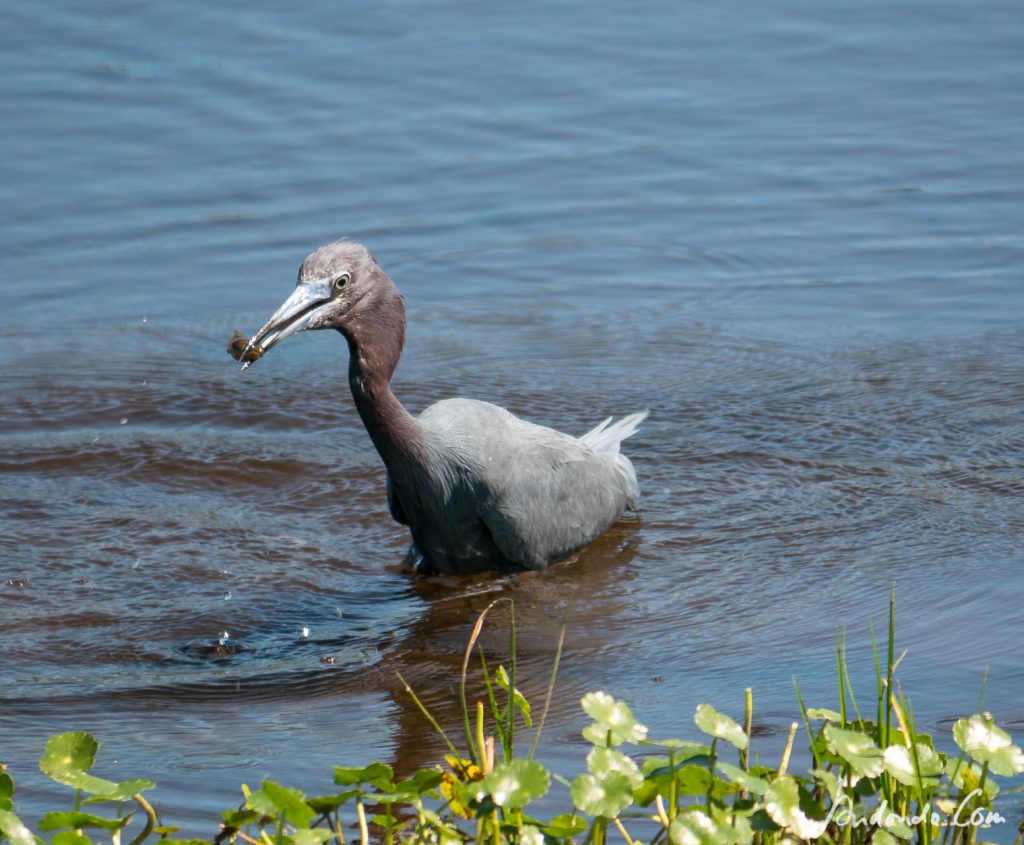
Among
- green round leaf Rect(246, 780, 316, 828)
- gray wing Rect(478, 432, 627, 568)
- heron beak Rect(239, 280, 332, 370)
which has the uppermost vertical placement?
heron beak Rect(239, 280, 332, 370)

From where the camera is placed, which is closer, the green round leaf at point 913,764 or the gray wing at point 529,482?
the green round leaf at point 913,764

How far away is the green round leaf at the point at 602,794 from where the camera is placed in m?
2.71

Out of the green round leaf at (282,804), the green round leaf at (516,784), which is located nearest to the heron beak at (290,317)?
the green round leaf at (282,804)

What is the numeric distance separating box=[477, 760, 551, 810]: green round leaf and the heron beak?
2278 millimetres

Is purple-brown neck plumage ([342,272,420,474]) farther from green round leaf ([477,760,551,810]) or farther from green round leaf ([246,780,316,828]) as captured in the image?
green round leaf ([477,760,551,810])

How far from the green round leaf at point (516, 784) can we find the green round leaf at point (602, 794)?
0.06 metres

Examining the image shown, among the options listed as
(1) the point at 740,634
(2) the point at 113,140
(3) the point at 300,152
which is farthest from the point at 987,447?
Answer: (2) the point at 113,140

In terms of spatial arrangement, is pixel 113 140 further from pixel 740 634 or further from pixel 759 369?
pixel 740 634

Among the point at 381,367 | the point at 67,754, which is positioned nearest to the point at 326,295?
the point at 381,367

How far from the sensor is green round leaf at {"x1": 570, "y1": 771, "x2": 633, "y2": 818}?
2705mm

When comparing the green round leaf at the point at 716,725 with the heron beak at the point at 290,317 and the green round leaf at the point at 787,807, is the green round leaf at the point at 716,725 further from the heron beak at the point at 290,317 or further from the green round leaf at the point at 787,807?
the heron beak at the point at 290,317

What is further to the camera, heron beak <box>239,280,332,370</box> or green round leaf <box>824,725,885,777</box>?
heron beak <box>239,280,332,370</box>

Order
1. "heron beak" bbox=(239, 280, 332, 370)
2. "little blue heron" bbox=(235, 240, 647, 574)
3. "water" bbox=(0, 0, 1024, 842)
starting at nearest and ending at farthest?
"water" bbox=(0, 0, 1024, 842) → "heron beak" bbox=(239, 280, 332, 370) → "little blue heron" bbox=(235, 240, 647, 574)

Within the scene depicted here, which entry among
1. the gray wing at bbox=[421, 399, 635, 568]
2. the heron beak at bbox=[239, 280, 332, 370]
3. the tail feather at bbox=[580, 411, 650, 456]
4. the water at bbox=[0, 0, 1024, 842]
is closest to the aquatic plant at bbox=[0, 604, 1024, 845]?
the water at bbox=[0, 0, 1024, 842]
